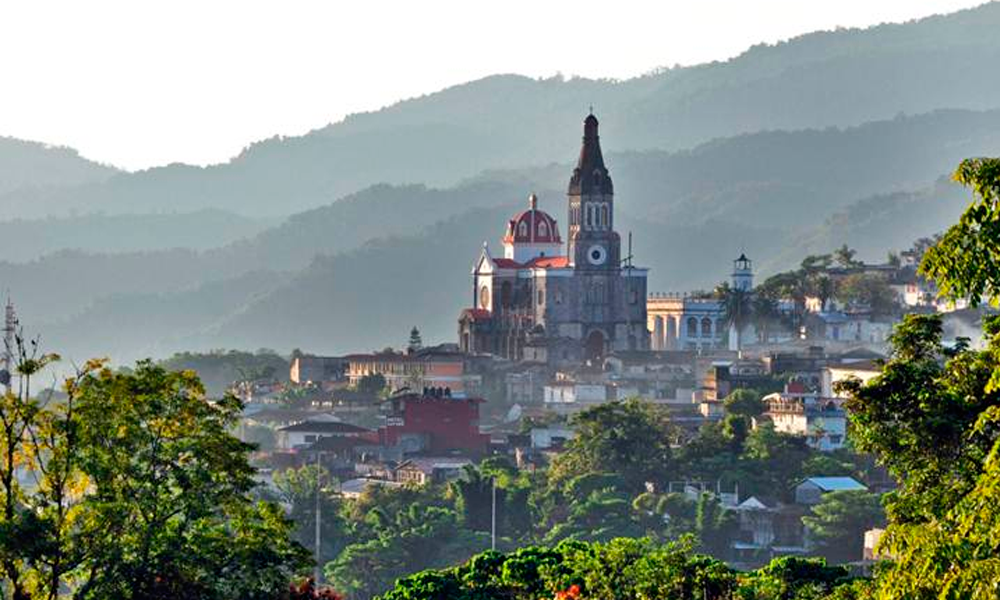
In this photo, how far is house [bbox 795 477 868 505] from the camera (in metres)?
111

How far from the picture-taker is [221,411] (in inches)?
1855

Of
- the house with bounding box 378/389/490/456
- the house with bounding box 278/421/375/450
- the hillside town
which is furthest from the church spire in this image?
the house with bounding box 378/389/490/456

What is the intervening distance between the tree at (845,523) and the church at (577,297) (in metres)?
71.4

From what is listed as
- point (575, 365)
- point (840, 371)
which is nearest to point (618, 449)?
point (840, 371)

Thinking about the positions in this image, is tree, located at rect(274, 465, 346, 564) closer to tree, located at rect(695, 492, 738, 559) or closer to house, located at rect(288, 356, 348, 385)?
tree, located at rect(695, 492, 738, 559)

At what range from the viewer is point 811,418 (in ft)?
414

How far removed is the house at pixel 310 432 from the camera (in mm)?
146625

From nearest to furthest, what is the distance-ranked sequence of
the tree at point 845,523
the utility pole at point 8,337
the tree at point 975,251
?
the tree at point 975,251, the utility pole at point 8,337, the tree at point 845,523

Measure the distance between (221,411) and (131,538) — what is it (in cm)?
263

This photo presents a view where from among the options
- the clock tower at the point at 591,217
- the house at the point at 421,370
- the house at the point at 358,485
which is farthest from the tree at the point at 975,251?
the clock tower at the point at 591,217

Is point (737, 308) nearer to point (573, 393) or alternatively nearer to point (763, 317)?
point (763, 317)

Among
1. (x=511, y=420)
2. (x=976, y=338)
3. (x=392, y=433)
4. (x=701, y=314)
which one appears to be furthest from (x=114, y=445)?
(x=701, y=314)

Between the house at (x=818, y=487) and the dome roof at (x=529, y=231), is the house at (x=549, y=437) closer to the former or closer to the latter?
the house at (x=818, y=487)

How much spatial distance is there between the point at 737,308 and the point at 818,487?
6493 cm
